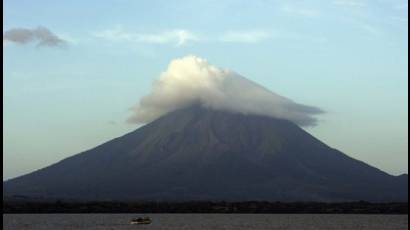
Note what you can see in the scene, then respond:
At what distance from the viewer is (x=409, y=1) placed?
5112 centimetres

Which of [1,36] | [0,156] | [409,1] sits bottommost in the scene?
[0,156]

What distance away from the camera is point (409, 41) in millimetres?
47656

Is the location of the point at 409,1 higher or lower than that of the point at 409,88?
higher

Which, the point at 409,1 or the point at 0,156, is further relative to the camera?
the point at 409,1
